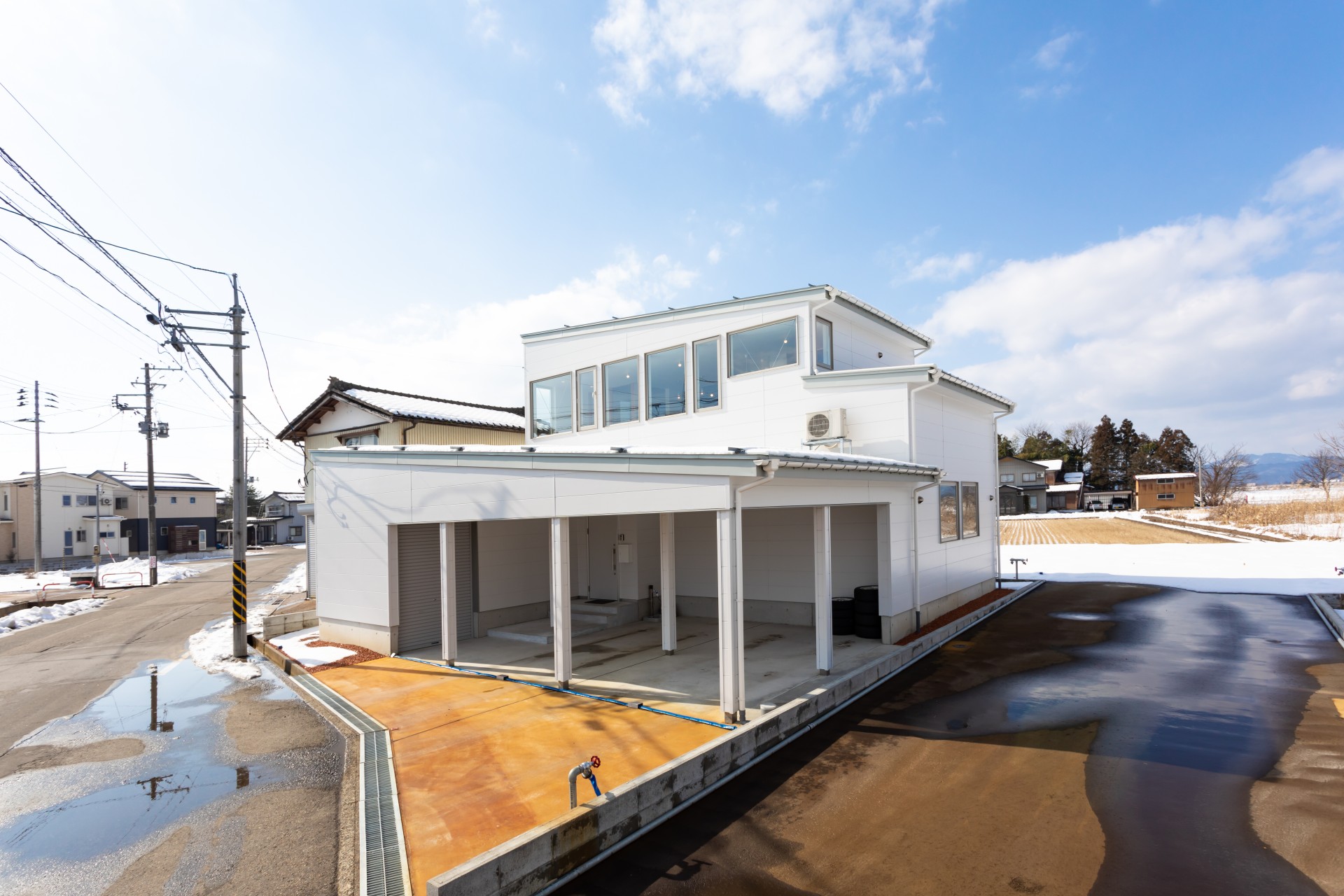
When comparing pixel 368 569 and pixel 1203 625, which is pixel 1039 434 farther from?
pixel 368 569

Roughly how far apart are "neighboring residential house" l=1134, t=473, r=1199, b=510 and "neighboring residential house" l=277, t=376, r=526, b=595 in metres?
63.9

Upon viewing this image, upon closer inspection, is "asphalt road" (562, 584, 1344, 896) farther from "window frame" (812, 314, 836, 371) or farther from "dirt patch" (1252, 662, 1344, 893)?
"window frame" (812, 314, 836, 371)

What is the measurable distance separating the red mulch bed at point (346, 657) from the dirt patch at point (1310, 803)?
12.1m

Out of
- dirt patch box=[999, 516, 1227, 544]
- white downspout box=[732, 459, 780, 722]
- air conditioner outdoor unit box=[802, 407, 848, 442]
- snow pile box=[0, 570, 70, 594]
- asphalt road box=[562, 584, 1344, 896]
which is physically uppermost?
air conditioner outdoor unit box=[802, 407, 848, 442]

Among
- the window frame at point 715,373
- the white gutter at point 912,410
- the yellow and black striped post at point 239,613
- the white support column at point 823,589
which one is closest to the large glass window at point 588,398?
the window frame at point 715,373

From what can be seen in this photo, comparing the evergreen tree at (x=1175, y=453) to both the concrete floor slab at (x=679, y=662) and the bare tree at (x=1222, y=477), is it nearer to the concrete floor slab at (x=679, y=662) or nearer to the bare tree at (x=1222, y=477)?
the bare tree at (x=1222, y=477)

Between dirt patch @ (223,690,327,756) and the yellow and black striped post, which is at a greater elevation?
the yellow and black striped post

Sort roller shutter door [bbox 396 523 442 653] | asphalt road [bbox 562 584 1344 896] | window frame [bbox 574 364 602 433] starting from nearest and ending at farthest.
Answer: asphalt road [bbox 562 584 1344 896]
roller shutter door [bbox 396 523 442 653]
window frame [bbox 574 364 602 433]

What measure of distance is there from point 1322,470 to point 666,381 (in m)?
65.1

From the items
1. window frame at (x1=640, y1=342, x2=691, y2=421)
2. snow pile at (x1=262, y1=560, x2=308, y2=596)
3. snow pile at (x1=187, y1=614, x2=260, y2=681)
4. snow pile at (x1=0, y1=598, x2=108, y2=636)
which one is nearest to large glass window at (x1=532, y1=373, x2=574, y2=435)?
window frame at (x1=640, y1=342, x2=691, y2=421)

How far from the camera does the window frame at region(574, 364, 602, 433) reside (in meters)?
15.8

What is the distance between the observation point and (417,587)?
12.5 m

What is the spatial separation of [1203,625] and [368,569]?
16.4 metres

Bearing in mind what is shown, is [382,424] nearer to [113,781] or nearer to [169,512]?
[113,781]
